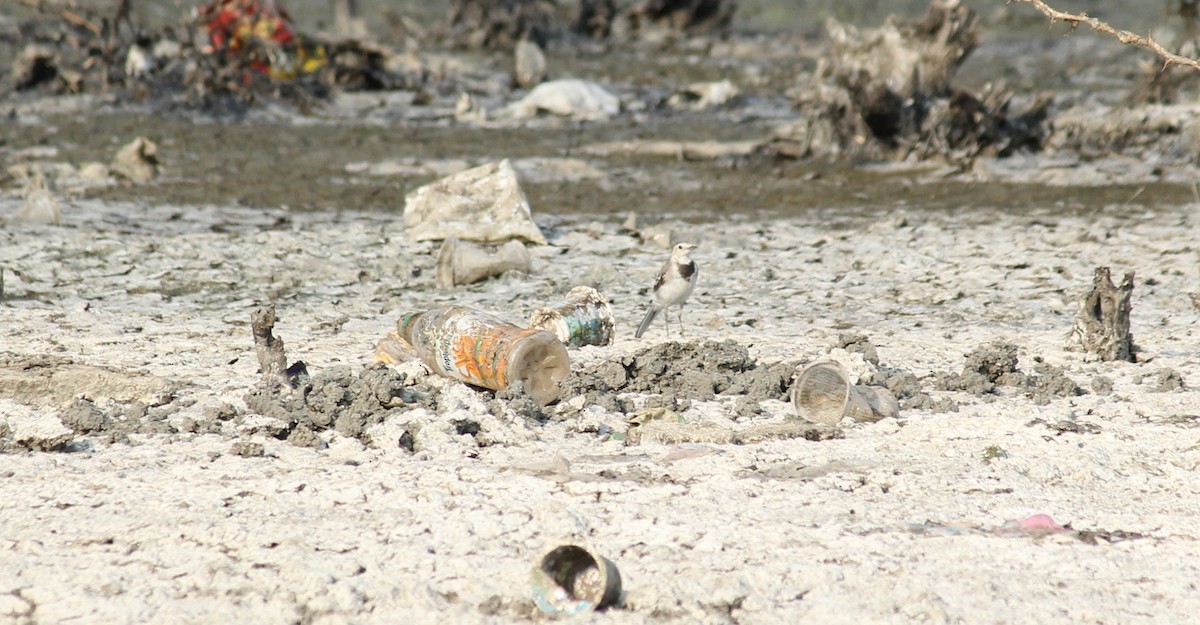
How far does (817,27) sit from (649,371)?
12.5 metres

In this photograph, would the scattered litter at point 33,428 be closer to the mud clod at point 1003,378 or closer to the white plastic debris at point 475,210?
the mud clod at point 1003,378

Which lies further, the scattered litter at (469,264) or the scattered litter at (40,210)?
the scattered litter at (40,210)

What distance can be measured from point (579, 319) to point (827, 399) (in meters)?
1.06

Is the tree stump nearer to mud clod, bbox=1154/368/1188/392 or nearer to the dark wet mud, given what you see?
mud clod, bbox=1154/368/1188/392

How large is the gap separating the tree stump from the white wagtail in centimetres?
133

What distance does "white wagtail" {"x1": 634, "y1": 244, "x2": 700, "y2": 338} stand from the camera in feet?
15.0

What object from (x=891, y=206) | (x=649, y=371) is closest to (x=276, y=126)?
(x=891, y=206)

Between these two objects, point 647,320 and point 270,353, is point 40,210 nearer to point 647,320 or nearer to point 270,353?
point 270,353

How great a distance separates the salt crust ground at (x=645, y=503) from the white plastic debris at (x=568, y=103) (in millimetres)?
5231

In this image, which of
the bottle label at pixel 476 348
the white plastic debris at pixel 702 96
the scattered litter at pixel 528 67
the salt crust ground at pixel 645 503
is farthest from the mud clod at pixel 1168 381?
the scattered litter at pixel 528 67

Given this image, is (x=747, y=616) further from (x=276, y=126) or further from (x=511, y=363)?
(x=276, y=126)

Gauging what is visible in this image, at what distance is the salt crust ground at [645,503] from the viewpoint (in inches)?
101

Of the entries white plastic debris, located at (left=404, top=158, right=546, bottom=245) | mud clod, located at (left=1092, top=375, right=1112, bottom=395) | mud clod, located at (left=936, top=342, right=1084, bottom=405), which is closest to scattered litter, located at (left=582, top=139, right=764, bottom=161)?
white plastic debris, located at (left=404, top=158, right=546, bottom=245)

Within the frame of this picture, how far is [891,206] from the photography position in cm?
713
